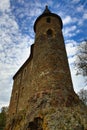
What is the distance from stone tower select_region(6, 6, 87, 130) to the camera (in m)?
9.99

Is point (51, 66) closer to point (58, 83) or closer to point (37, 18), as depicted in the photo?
point (58, 83)

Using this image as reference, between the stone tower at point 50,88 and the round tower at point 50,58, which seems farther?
the round tower at point 50,58

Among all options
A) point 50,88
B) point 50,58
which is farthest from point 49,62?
point 50,88

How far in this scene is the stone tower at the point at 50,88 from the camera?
999 cm

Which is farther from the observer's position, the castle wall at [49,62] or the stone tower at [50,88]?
the castle wall at [49,62]

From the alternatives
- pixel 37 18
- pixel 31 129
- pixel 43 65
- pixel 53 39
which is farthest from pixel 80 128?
pixel 37 18

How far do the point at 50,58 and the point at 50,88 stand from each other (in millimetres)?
3017

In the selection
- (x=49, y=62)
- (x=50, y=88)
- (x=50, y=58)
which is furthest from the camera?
A: (x=50, y=58)

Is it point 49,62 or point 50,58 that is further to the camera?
point 50,58

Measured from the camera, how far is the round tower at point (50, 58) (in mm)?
12147

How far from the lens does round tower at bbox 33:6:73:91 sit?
1215 centimetres

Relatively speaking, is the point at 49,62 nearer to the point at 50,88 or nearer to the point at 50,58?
the point at 50,58

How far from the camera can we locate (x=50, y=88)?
38.3 feet

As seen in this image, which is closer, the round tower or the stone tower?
the stone tower
